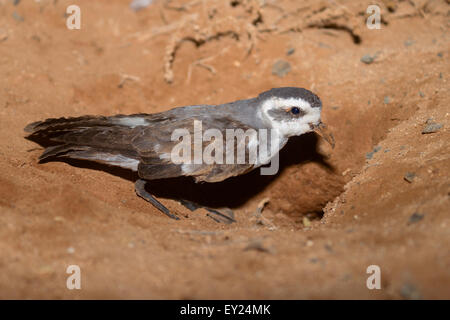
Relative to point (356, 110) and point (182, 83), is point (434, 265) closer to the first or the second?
point (356, 110)

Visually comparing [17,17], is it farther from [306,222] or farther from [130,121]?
[306,222]

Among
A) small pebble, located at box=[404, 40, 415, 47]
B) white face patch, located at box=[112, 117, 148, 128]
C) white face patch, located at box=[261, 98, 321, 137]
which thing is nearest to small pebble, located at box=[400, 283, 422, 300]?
white face patch, located at box=[261, 98, 321, 137]

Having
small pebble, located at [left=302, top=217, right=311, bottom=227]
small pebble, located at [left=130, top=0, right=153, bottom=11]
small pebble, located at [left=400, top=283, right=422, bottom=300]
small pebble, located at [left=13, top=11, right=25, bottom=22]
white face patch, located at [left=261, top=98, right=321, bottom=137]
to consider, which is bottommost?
small pebble, located at [left=400, top=283, right=422, bottom=300]

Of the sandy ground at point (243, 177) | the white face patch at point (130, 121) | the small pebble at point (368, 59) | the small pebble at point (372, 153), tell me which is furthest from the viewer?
the small pebble at point (368, 59)

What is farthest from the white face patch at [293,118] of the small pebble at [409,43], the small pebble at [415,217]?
the small pebble at [409,43]

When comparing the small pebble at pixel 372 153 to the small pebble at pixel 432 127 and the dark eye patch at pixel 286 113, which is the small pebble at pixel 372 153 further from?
the dark eye patch at pixel 286 113

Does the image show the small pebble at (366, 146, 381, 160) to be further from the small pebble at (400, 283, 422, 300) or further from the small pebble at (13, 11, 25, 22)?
the small pebble at (13, 11, 25, 22)
